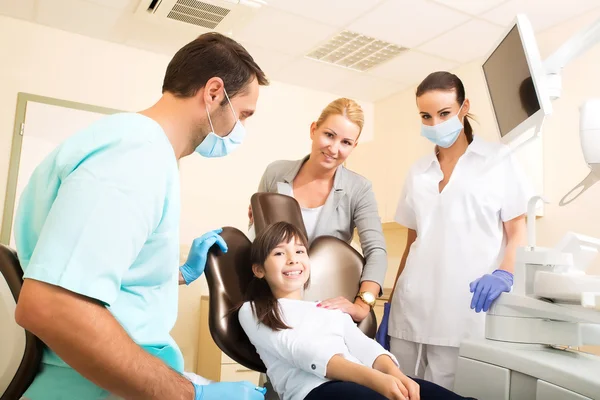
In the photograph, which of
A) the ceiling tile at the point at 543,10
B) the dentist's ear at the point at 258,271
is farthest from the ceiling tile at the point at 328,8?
the dentist's ear at the point at 258,271

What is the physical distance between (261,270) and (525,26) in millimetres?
1022

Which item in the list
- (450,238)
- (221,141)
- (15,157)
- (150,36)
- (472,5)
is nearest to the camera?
(221,141)

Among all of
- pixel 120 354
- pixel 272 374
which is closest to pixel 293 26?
pixel 272 374

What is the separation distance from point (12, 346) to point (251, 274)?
29.2 inches

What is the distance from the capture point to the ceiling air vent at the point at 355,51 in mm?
3352

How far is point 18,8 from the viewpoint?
123 inches

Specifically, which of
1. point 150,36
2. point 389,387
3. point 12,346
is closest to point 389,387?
point 389,387

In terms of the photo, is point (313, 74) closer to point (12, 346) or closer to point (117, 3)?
point (117, 3)

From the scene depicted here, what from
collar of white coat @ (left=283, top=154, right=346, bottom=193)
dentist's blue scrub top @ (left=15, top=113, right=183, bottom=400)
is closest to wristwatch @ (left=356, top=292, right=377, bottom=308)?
collar of white coat @ (left=283, top=154, right=346, bottom=193)

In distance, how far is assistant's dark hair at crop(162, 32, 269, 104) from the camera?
1058mm

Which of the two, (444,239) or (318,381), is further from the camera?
(444,239)

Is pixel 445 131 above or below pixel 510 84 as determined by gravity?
below

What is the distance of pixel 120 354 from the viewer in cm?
75

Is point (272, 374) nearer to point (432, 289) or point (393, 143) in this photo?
point (432, 289)
